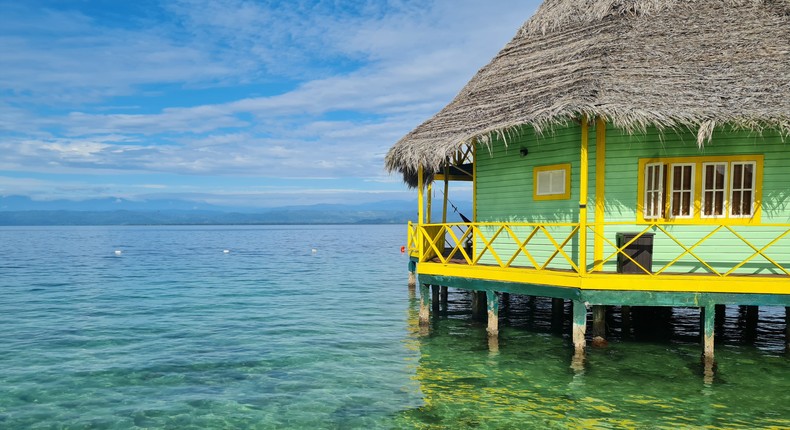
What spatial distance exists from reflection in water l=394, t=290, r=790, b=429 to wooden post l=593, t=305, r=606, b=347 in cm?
26

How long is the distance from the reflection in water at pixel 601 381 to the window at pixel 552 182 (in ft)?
10.2

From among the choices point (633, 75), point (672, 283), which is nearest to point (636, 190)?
point (672, 283)

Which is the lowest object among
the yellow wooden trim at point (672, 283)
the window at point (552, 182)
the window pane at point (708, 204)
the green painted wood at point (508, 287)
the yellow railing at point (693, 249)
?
the green painted wood at point (508, 287)

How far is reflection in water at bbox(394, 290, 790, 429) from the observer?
339 inches

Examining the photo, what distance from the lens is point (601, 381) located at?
1012cm

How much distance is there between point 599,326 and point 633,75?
4.81 metres

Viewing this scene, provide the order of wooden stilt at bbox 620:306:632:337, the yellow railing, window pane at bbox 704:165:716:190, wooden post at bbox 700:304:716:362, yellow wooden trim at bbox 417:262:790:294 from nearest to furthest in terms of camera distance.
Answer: yellow wooden trim at bbox 417:262:790:294 → wooden post at bbox 700:304:716:362 → the yellow railing → window pane at bbox 704:165:716:190 → wooden stilt at bbox 620:306:632:337

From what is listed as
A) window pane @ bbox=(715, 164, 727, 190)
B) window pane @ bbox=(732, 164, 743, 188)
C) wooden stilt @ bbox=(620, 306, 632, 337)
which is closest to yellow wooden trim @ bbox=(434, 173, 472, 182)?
wooden stilt @ bbox=(620, 306, 632, 337)

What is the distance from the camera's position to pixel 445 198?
56.6 ft

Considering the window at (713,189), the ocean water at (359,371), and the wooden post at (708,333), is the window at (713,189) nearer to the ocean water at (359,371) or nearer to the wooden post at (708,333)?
the wooden post at (708,333)

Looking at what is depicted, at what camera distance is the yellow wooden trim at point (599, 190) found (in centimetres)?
1090

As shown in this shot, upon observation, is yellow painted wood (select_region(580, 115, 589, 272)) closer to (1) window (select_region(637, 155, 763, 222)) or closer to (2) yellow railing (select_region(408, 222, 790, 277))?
(2) yellow railing (select_region(408, 222, 790, 277))

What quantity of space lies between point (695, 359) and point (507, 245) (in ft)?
13.6

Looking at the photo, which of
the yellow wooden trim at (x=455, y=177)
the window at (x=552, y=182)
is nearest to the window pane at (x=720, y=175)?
the window at (x=552, y=182)
